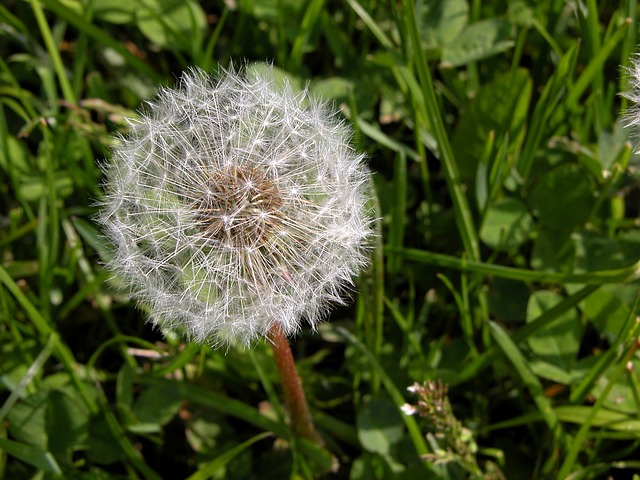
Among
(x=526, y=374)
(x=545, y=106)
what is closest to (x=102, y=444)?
(x=526, y=374)

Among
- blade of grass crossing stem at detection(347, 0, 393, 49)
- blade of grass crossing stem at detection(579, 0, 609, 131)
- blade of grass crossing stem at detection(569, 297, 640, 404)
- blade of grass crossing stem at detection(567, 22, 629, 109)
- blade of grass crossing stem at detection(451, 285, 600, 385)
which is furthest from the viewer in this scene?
blade of grass crossing stem at detection(347, 0, 393, 49)

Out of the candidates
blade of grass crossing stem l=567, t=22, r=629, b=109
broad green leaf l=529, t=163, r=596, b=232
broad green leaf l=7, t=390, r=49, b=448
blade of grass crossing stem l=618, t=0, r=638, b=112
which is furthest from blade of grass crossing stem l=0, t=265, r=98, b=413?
blade of grass crossing stem l=618, t=0, r=638, b=112

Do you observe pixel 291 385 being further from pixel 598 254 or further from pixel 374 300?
pixel 598 254

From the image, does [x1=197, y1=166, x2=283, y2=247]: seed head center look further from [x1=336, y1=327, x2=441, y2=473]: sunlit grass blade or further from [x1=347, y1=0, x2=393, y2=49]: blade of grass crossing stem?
[x1=347, y1=0, x2=393, y2=49]: blade of grass crossing stem

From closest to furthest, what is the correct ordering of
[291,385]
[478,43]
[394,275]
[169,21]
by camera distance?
[291,385]
[394,275]
[478,43]
[169,21]

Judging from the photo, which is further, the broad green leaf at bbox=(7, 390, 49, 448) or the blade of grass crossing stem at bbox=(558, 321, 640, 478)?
the broad green leaf at bbox=(7, 390, 49, 448)

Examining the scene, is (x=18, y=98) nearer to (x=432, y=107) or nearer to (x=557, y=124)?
(x=432, y=107)
